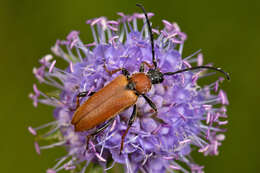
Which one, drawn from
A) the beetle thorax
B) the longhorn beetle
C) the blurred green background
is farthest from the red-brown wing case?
the blurred green background

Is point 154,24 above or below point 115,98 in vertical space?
below

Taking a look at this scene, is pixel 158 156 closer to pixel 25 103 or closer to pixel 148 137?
pixel 148 137

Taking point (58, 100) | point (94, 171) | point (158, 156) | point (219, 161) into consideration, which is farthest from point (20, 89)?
point (219, 161)

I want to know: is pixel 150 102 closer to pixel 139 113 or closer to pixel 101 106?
pixel 139 113

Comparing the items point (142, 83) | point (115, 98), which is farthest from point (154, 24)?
point (115, 98)

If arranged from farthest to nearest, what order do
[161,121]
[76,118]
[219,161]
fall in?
[219,161] < [161,121] < [76,118]

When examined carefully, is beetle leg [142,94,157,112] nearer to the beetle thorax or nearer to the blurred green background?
the beetle thorax
